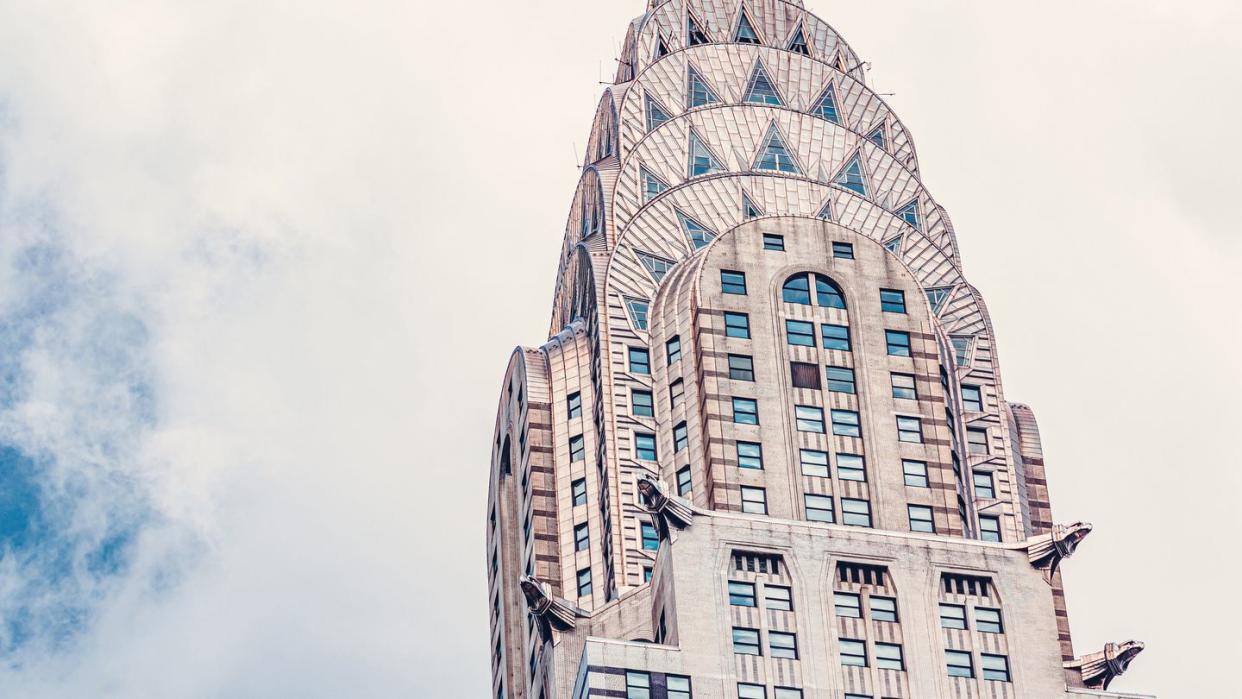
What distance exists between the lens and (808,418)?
543 feet

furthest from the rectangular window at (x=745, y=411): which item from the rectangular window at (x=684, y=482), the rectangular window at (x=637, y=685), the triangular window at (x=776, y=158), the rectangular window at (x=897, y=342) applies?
the triangular window at (x=776, y=158)

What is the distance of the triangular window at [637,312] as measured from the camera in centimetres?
17612

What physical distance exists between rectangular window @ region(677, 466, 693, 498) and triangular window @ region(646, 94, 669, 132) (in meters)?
34.0

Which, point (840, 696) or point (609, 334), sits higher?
point (609, 334)

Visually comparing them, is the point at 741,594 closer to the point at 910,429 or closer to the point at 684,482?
the point at 684,482

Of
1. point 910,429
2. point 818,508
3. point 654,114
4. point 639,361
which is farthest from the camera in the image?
point 654,114

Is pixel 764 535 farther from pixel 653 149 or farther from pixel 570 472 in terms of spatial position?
pixel 653 149

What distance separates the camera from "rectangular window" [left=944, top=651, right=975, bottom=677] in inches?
5969

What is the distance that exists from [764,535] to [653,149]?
1669 inches

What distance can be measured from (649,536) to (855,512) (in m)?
13.0

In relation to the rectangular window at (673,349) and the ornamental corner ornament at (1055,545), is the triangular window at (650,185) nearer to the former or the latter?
the rectangular window at (673,349)

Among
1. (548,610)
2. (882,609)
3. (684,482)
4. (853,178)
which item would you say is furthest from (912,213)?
(548,610)

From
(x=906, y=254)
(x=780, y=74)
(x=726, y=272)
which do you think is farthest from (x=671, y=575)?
(x=780, y=74)

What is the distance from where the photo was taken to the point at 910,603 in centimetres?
15325
